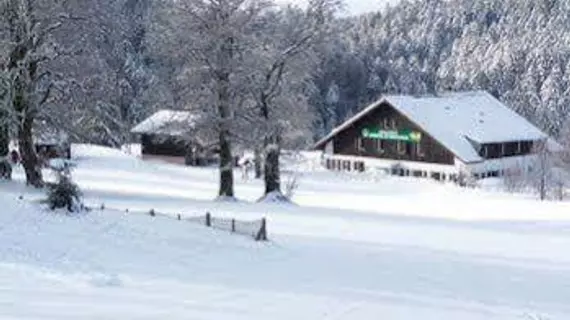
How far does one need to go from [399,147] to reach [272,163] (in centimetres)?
4360

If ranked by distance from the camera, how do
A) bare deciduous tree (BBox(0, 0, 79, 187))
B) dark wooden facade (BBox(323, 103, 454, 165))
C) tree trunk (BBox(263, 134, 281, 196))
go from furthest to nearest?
dark wooden facade (BBox(323, 103, 454, 165)) → tree trunk (BBox(263, 134, 281, 196)) → bare deciduous tree (BBox(0, 0, 79, 187))

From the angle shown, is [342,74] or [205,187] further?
[342,74]

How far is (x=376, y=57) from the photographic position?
142750 mm

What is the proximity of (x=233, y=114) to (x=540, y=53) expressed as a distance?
340 feet

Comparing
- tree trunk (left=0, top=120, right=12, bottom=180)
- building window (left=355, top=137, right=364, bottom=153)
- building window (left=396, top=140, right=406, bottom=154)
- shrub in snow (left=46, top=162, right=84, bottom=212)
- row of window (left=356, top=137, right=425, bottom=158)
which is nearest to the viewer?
shrub in snow (left=46, top=162, right=84, bottom=212)

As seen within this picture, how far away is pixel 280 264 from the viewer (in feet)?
69.2

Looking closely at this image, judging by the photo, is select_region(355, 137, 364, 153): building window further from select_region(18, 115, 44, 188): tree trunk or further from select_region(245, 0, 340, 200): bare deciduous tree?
select_region(18, 115, 44, 188): tree trunk

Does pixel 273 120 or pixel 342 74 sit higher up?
pixel 342 74

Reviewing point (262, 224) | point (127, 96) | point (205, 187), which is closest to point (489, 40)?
point (127, 96)

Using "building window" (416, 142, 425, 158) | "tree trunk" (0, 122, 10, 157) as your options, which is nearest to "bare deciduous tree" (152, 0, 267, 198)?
"tree trunk" (0, 122, 10, 157)

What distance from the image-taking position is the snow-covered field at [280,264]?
14.7m

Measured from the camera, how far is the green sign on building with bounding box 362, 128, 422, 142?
263 ft

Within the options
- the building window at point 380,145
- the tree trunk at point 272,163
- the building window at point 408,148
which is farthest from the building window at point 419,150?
the tree trunk at point 272,163

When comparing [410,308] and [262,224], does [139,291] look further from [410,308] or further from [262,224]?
[262,224]
